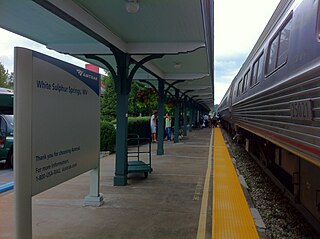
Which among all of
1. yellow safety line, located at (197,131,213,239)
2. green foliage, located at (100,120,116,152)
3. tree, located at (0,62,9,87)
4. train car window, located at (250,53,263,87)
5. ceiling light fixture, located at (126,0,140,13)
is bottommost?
yellow safety line, located at (197,131,213,239)

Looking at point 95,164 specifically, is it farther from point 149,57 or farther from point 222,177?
point 222,177

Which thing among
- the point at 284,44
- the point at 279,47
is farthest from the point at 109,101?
the point at 284,44

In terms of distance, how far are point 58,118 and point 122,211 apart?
2089mm

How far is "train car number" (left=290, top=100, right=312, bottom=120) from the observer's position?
3146 mm

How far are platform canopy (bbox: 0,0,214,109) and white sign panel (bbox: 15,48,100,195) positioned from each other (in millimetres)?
966

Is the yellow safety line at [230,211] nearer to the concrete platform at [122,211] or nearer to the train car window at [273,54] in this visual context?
the concrete platform at [122,211]

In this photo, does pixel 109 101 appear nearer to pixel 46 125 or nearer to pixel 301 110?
pixel 46 125

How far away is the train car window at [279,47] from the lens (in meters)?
4.60

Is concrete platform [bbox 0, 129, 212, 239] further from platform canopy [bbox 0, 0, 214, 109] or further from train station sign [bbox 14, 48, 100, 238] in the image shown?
platform canopy [bbox 0, 0, 214, 109]

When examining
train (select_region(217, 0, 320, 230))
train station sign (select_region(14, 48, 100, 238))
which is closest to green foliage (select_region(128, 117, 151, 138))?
train (select_region(217, 0, 320, 230))

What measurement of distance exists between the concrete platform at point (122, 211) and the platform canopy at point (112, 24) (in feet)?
8.97

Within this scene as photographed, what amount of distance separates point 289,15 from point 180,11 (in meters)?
1.68

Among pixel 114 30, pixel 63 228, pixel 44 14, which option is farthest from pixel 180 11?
pixel 63 228

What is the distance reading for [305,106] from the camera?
3.24 metres
